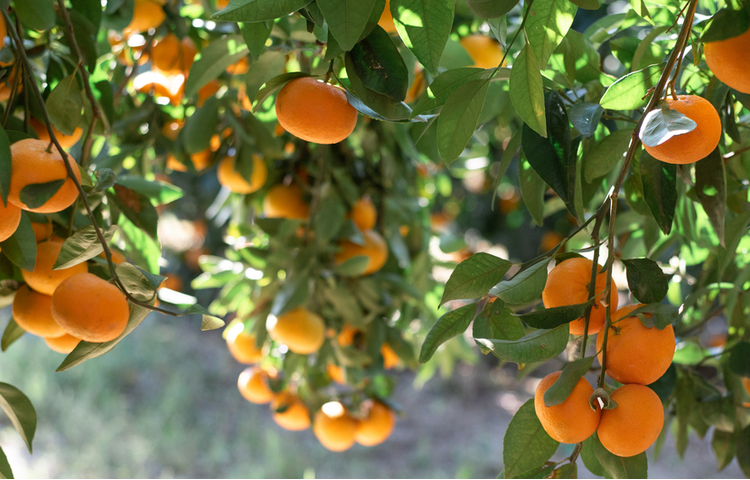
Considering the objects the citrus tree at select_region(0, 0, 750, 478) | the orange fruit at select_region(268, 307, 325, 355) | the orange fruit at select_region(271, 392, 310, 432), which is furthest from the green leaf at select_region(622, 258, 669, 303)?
the orange fruit at select_region(271, 392, 310, 432)

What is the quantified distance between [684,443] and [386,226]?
581 millimetres

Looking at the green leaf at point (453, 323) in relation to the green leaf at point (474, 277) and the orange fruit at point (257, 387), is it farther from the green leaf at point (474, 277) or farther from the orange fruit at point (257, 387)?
the orange fruit at point (257, 387)

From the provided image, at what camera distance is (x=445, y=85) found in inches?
15.2

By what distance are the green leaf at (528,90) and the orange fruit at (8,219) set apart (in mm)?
322

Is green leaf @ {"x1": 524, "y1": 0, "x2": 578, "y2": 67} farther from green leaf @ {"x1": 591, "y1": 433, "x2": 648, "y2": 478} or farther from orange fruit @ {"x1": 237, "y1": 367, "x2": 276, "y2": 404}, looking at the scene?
orange fruit @ {"x1": 237, "y1": 367, "x2": 276, "y2": 404}

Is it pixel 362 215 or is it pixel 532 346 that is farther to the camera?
pixel 362 215

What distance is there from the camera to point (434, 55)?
0.33 metres

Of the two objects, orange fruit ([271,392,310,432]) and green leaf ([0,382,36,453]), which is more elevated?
green leaf ([0,382,36,453])

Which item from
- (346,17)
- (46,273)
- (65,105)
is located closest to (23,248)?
(46,273)

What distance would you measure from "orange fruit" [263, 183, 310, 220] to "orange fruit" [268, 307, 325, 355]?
0.16 m

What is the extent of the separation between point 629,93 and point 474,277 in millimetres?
162

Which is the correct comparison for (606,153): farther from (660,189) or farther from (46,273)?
(46,273)

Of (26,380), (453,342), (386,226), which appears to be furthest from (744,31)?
(26,380)

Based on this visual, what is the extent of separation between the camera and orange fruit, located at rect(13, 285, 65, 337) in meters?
0.42
